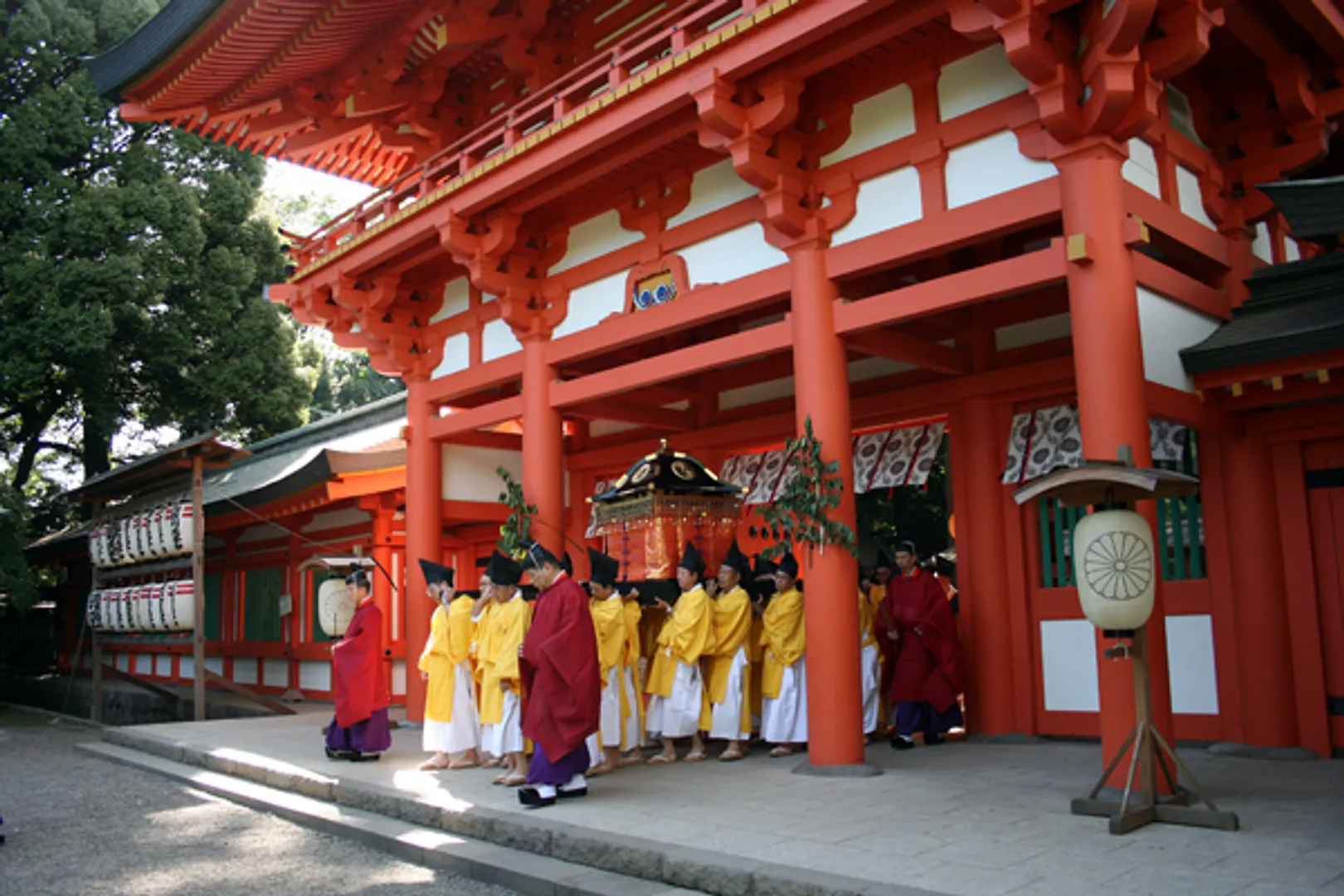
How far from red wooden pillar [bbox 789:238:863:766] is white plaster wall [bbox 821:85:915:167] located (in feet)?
2.56

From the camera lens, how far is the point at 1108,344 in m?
6.15

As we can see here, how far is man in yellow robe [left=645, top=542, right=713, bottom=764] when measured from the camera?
8.59 m

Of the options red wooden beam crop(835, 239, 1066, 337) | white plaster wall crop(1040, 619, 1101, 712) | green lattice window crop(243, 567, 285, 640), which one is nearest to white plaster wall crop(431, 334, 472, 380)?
red wooden beam crop(835, 239, 1066, 337)

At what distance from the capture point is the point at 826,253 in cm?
779

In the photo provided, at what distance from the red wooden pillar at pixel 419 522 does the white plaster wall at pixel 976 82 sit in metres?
6.62

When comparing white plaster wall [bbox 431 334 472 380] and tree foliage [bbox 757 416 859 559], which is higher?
white plaster wall [bbox 431 334 472 380]

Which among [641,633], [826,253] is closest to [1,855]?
[641,633]

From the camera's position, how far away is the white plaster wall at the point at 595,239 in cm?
980

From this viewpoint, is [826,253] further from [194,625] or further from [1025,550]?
[194,625]

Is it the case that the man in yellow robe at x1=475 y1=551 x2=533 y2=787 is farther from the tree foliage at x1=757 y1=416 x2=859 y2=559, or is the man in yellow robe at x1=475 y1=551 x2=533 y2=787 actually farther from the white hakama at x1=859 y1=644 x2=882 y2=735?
Answer: the white hakama at x1=859 y1=644 x2=882 y2=735

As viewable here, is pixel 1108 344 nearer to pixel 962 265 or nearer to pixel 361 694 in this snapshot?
pixel 962 265

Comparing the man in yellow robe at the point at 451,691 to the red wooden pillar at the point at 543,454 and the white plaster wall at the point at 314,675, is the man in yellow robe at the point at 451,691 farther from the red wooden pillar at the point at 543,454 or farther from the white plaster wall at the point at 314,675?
the white plaster wall at the point at 314,675

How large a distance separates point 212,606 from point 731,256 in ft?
46.2

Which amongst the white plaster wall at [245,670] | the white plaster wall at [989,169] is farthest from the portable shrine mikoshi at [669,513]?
the white plaster wall at [245,670]
